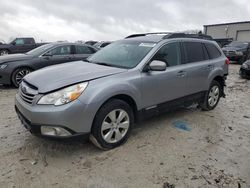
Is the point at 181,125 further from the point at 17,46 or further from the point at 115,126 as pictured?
the point at 17,46

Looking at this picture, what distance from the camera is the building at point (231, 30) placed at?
31006mm

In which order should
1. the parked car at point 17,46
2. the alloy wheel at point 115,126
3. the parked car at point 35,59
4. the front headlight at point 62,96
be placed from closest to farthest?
the front headlight at point 62,96, the alloy wheel at point 115,126, the parked car at point 35,59, the parked car at point 17,46

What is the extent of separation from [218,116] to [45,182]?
379 centimetres

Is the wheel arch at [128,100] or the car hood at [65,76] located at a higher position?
the car hood at [65,76]

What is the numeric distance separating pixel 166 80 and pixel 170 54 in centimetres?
53

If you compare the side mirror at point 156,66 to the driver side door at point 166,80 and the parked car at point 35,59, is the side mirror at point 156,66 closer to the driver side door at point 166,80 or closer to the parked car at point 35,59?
the driver side door at point 166,80

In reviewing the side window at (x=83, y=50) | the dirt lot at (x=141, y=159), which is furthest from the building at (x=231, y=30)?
the dirt lot at (x=141, y=159)

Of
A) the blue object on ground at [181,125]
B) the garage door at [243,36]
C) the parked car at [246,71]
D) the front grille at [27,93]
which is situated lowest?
the blue object on ground at [181,125]

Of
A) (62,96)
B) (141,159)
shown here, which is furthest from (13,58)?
(141,159)

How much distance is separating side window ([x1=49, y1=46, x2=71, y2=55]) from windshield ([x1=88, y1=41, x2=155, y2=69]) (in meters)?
3.73

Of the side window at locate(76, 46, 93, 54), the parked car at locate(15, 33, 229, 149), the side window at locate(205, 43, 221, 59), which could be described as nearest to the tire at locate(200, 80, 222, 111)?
the parked car at locate(15, 33, 229, 149)

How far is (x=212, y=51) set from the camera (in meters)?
5.24

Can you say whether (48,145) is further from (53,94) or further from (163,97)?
(163,97)

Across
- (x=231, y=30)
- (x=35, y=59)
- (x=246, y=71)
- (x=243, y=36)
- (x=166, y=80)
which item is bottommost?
(x=246, y=71)
